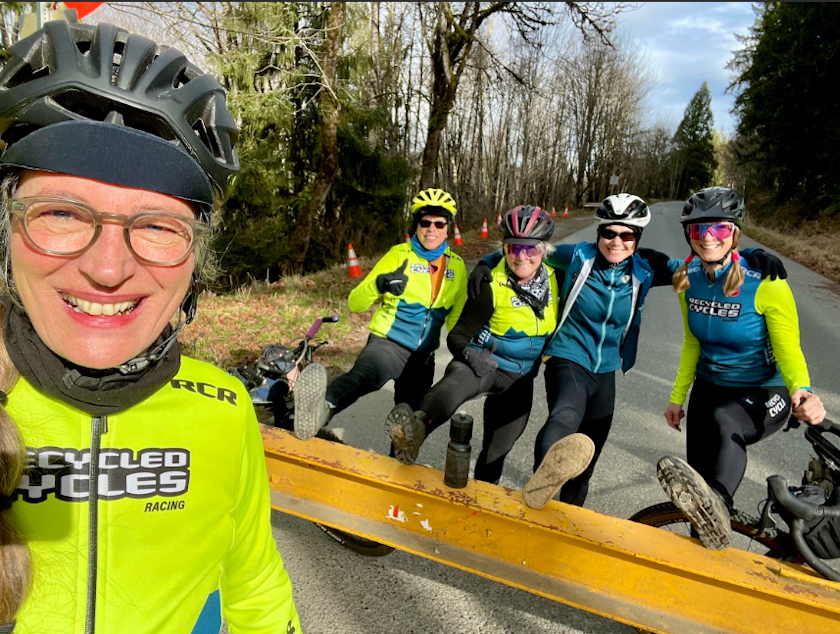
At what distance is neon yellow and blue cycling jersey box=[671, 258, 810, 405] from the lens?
2.60 metres

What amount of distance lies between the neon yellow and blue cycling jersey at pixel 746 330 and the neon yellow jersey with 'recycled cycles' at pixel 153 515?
8.66 feet

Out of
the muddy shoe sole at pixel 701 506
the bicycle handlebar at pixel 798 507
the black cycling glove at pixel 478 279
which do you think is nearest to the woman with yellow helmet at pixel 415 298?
the black cycling glove at pixel 478 279

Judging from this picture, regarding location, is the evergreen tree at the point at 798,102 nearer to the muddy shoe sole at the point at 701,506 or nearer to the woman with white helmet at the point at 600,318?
the woman with white helmet at the point at 600,318

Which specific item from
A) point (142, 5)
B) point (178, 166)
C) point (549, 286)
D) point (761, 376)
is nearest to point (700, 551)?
point (761, 376)

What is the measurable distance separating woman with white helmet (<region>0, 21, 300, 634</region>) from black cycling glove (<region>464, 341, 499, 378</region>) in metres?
2.00

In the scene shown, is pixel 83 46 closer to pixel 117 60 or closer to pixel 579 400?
pixel 117 60

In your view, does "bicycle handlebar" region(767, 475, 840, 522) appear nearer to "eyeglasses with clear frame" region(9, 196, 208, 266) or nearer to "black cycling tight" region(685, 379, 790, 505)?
"black cycling tight" region(685, 379, 790, 505)

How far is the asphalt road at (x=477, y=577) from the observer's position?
258cm

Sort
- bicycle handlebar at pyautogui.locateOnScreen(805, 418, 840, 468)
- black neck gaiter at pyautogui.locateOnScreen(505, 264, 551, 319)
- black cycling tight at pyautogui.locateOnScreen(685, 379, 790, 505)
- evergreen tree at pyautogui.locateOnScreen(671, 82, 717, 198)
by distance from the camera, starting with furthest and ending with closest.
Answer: evergreen tree at pyautogui.locateOnScreen(671, 82, 717, 198) → black neck gaiter at pyautogui.locateOnScreen(505, 264, 551, 319) → black cycling tight at pyautogui.locateOnScreen(685, 379, 790, 505) → bicycle handlebar at pyautogui.locateOnScreen(805, 418, 840, 468)

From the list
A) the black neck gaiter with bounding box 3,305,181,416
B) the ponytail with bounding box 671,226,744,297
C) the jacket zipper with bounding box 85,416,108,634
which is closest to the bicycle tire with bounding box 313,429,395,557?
the jacket zipper with bounding box 85,416,108,634

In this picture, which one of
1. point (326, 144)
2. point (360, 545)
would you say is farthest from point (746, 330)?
A: point (326, 144)

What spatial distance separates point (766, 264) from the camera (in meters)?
2.74

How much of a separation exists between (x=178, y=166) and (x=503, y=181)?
28.9 meters

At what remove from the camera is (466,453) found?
7.07ft
